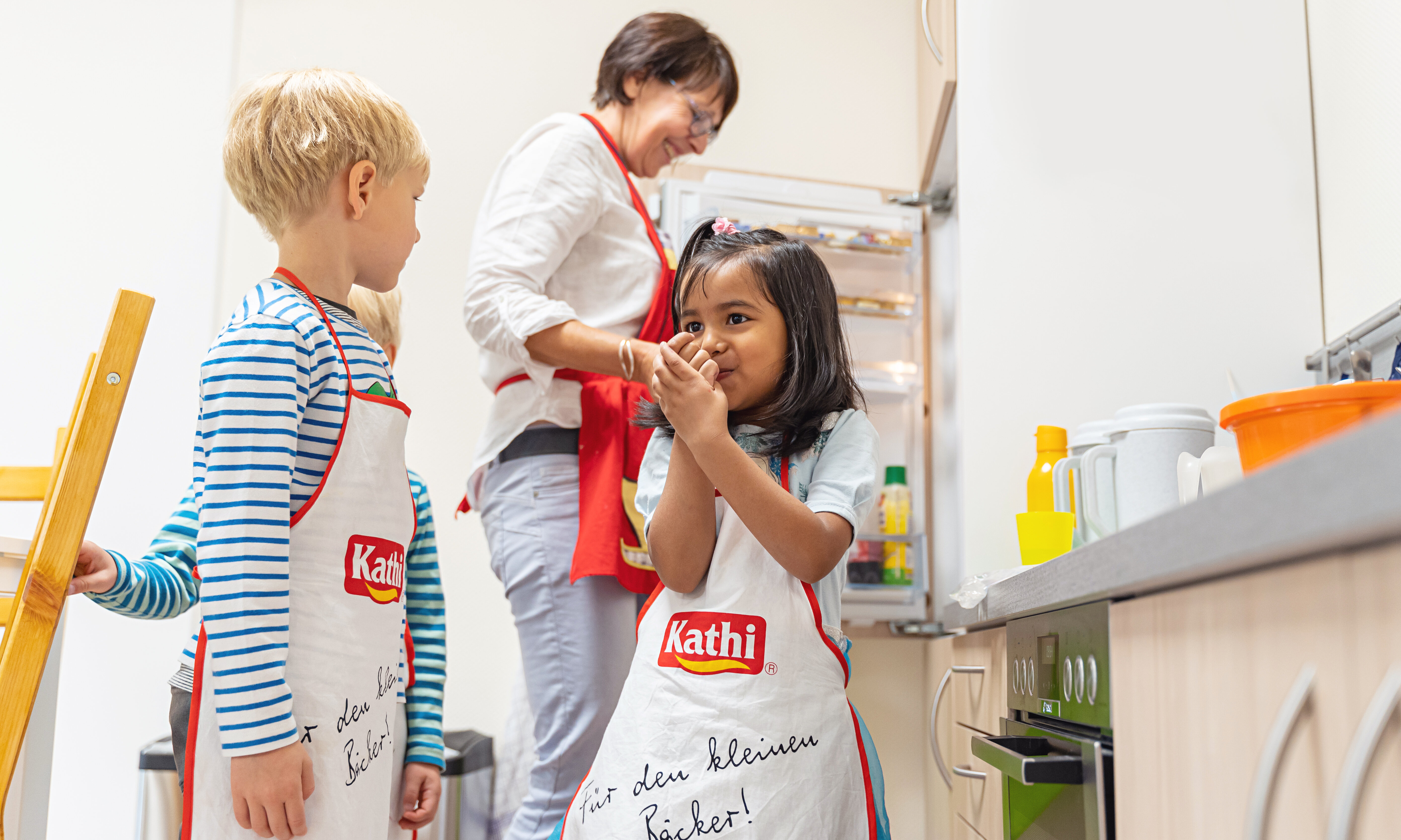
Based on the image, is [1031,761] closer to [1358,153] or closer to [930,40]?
[1358,153]

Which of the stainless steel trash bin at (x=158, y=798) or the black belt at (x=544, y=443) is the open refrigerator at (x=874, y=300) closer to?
the black belt at (x=544, y=443)

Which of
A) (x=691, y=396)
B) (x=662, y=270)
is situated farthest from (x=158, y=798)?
(x=691, y=396)

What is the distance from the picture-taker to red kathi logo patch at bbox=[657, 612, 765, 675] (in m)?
0.87

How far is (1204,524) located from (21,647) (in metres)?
0.84

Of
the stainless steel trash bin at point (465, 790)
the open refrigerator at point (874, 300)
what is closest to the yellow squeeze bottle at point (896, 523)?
the open refrigerator at point (874, 300)

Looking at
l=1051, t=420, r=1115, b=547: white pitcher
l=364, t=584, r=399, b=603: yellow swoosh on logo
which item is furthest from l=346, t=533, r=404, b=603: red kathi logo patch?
l=1051, t=420, r=1115, b=547: white pitcher

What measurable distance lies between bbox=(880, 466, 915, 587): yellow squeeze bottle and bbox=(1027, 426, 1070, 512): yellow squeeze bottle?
47 centimetres

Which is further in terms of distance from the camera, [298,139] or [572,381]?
[572,381]

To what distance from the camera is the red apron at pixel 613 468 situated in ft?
3.98

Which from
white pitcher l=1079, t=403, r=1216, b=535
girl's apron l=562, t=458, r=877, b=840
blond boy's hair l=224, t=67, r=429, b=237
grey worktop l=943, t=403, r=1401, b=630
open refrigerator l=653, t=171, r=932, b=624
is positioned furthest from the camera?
open refrigerator l=653, t=171, r=932, b=624

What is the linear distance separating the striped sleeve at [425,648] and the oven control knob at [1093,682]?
0.66 meters

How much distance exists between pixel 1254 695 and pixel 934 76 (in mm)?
1659

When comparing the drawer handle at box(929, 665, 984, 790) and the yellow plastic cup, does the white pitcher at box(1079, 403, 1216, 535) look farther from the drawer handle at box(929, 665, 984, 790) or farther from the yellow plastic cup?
the drawer handle at box(929, 665, 984, 790)

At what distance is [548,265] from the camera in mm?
1301
